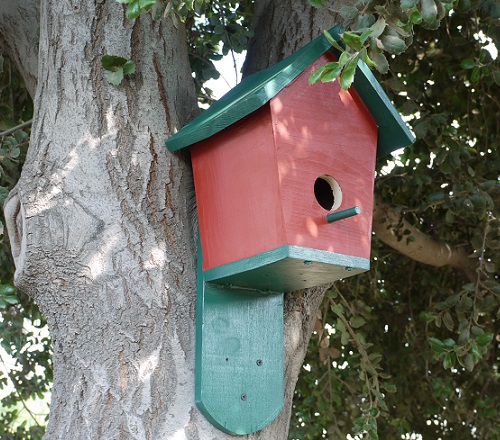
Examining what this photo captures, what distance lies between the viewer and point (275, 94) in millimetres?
1825

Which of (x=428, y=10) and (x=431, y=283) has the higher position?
(x=428, y=10)

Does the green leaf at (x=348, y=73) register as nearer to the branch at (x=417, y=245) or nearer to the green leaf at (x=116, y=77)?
the green leaf at (x=116, y=77)

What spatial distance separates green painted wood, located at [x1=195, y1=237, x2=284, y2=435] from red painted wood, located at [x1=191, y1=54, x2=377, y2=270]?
12 centimetres

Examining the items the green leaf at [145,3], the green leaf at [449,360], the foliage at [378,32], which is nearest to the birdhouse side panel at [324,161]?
the foliage at [378,32]

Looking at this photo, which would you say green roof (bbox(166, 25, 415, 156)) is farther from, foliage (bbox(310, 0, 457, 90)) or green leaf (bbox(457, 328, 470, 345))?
green leaf (bbox(457, 328, 470, 345))

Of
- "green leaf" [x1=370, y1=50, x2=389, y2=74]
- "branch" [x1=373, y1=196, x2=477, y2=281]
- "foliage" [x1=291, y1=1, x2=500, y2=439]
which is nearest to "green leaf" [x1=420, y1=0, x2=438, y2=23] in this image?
"green leaf" [x1=370, y1=50, x2=389, y2=74]

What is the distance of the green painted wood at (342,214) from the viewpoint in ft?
5.72

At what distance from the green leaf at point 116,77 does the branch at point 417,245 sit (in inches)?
63.4

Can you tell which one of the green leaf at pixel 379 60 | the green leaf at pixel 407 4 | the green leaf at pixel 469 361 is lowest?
the green leaf at pixel 469 361

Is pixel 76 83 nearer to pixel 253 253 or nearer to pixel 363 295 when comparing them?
pixel 253 253

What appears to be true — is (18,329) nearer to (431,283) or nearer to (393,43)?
(431,283)

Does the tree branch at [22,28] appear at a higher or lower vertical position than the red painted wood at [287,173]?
higher

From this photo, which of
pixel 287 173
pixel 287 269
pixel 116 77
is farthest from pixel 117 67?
pixel 287 269

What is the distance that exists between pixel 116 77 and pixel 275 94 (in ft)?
1.39
